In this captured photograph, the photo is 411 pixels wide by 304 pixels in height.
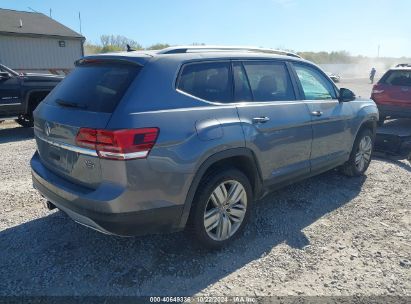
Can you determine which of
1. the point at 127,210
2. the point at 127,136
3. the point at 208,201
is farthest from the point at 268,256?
the point at 127,136

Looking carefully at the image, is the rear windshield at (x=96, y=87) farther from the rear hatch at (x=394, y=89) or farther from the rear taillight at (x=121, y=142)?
the rear hatch at (x=394, y=89)

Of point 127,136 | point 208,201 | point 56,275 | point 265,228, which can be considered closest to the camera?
point 127,136

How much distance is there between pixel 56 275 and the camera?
2936 millimetres

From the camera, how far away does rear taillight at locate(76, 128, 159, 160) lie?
2486 millimetres

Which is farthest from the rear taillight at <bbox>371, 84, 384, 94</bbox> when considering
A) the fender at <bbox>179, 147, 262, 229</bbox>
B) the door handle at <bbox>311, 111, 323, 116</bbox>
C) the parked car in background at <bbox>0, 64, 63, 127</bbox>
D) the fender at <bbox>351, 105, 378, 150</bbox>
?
the parked car in background at <bbox>0, 64, 63, 127</bbox>

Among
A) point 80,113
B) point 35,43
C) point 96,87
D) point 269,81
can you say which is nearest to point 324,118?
point 269,81

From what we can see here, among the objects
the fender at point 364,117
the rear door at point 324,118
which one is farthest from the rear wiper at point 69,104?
the fender at point 364,117

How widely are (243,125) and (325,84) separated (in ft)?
6.42

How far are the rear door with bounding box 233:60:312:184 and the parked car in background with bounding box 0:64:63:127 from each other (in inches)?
259

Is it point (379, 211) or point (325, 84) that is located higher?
point (325, 84)

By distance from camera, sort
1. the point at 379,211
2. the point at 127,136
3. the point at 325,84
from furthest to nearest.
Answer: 1. the point at 325,84
2. the point at 379,211
3. the point at 127,136

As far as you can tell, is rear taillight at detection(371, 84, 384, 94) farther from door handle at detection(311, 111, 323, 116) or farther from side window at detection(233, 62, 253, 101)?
side window at detection(233, 62, 253, 101)

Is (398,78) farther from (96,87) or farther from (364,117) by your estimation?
(96,87)

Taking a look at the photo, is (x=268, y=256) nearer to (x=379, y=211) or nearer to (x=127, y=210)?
(x=127, y=210)
